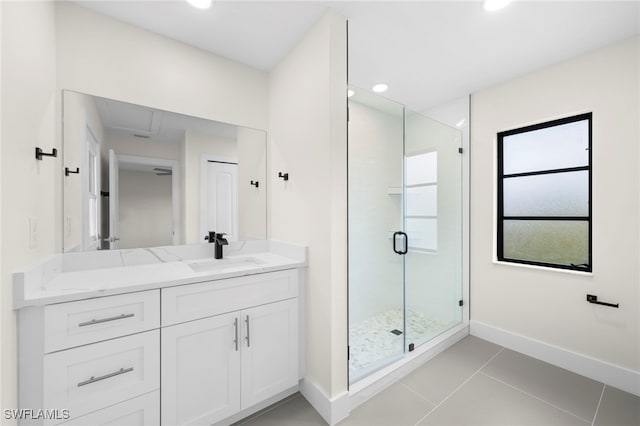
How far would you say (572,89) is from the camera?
6.74 ft

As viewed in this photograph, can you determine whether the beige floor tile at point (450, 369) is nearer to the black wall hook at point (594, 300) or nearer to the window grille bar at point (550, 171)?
the black wall hook at point (594, 300)

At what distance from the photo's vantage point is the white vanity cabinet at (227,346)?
1310 millimetres

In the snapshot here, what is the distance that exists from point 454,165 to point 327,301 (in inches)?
82.5

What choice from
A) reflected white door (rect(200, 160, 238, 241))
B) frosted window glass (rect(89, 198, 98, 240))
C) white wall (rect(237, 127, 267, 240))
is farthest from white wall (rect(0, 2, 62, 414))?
white wall (rect(237, 127, 267, 240))

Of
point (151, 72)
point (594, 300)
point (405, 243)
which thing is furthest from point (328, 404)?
point (151, 72)

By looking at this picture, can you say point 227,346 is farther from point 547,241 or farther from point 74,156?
point 547,241

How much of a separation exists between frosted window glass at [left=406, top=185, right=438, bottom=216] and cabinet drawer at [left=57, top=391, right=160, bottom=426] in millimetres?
2255

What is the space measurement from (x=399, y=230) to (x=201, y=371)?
1.89 metres

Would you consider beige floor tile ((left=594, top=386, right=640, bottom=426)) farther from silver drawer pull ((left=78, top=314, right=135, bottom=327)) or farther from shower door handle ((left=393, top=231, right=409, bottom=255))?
silver drawer pull ((left=78, top=314, right=135, bottom=327))

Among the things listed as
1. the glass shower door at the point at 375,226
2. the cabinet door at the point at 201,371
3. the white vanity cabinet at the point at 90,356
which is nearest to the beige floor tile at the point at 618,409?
the glass shower door at the point at 375,226

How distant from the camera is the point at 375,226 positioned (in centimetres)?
237

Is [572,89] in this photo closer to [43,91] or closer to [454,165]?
[454,165]

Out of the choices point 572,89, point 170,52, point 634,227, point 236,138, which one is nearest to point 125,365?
point 236,138

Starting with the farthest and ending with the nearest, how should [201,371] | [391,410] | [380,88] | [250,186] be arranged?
[380,88] → [250,186] → [391,410] → [201,371]
